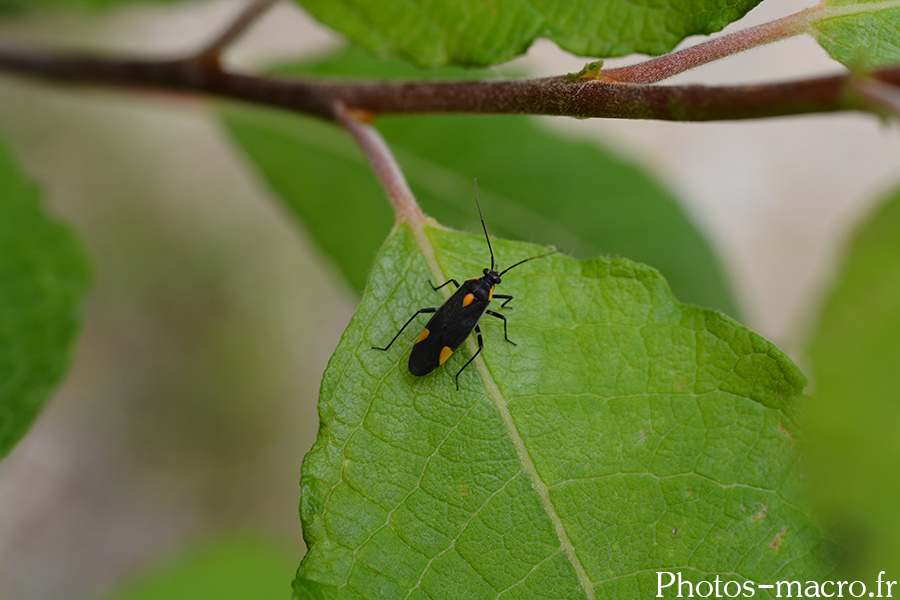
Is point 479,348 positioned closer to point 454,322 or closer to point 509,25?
point 454,322

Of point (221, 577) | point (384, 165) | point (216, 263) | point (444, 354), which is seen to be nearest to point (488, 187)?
point (384, 165)

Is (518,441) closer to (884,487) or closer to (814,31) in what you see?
(884,487)

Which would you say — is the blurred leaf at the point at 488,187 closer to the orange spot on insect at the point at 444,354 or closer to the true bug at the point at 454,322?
the true bug at the point at 454,322

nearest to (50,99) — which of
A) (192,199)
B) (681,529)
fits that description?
(192,199)

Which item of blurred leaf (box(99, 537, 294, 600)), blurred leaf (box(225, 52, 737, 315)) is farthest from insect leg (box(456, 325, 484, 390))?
blurred leaf (box(99, 537, 294, 600))

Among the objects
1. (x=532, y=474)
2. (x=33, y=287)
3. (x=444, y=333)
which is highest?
(x=33, y=287)

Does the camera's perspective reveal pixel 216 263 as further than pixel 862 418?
Yes
